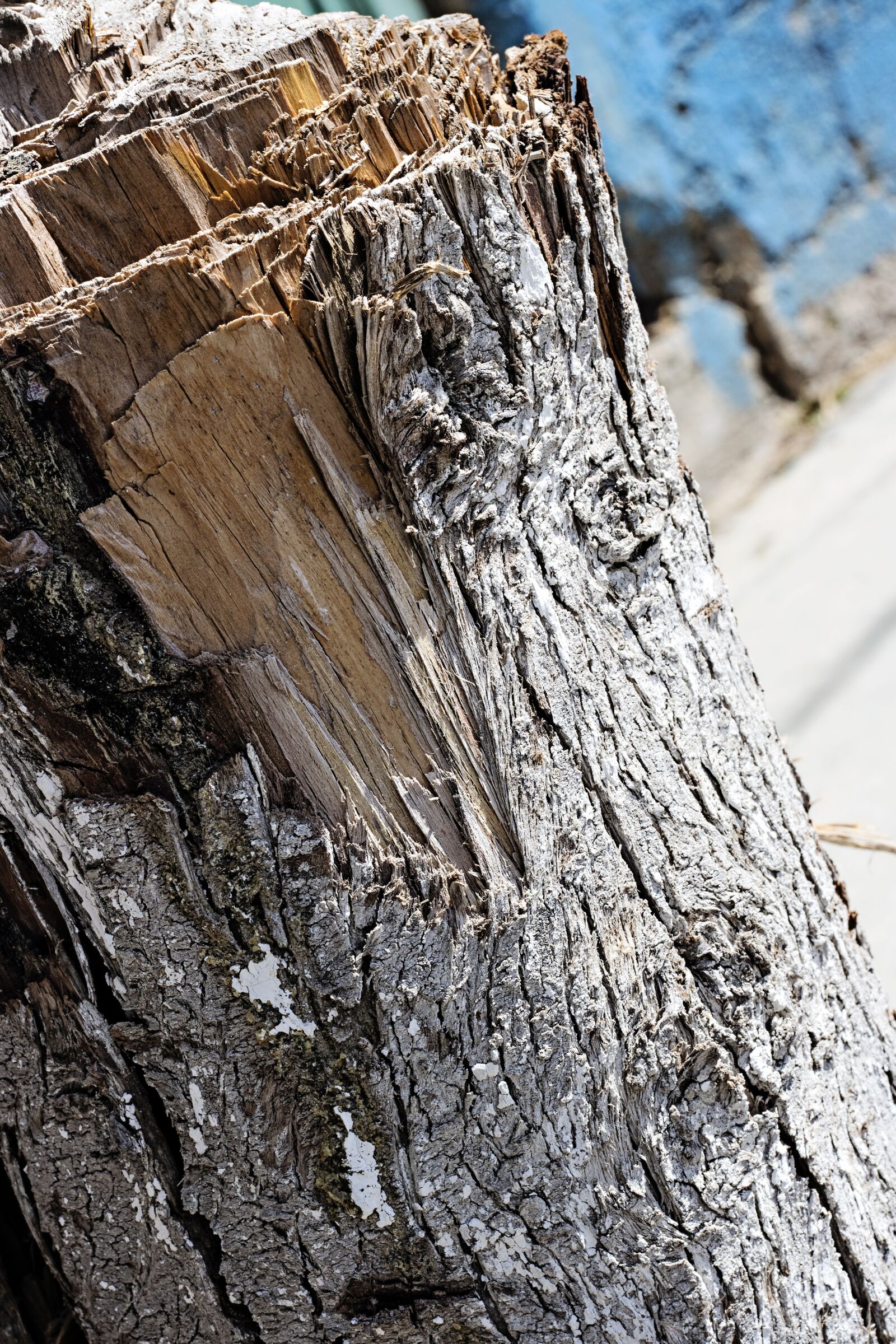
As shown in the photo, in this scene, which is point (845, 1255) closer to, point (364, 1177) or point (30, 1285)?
point (364, 1177)

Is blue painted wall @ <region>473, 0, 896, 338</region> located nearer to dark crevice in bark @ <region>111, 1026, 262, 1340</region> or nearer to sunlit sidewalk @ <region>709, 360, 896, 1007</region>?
sunlit sidewalk @ <region>709, 360, 896, 1007</region>

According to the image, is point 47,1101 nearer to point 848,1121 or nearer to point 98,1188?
point 98,1188

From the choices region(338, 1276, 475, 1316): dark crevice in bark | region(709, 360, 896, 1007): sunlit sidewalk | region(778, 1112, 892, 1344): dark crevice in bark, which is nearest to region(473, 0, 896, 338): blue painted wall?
region(709, 360, 896, 1007): sunlit sidewalk

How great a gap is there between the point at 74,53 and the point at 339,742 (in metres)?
0.74

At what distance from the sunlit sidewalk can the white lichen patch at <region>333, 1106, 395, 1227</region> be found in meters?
1.76

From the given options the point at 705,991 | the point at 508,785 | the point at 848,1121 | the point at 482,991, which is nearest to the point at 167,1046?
the point at 482,991

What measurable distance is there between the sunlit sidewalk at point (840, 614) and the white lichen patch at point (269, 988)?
188cm

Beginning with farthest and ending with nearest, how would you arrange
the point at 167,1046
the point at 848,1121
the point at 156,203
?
the point at 848,1121 → the point at 167,1046 → the point at 156,203

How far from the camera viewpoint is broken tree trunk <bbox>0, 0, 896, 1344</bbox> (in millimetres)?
886

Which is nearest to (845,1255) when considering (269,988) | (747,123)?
(269,988)

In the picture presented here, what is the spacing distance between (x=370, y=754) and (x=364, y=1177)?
45 centimetres

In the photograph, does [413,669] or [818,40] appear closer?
[413,669]

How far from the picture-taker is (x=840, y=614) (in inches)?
143

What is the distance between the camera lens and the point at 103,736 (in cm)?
95
